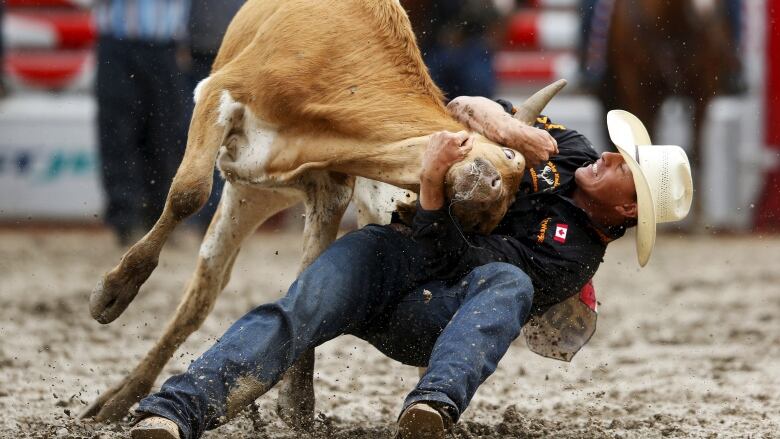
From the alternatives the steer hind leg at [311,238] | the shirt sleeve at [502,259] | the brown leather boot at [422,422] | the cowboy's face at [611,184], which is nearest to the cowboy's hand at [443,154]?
the shirt sleeve at [502,259]

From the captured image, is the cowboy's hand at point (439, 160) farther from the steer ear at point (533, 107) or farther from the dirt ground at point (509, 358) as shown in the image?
the dirt ground at point (509, 358)

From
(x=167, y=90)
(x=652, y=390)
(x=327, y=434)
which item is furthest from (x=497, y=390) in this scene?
(x=167, y=90)

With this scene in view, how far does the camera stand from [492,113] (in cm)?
454

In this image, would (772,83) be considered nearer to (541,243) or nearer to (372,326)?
(541,243)

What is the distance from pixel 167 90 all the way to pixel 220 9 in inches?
34.5

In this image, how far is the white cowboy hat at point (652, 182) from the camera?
14.3 ft

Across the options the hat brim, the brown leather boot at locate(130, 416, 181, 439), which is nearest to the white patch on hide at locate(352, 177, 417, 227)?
the hat brim

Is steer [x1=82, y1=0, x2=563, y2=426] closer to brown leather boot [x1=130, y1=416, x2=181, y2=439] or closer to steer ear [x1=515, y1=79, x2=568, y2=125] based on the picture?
steer ear [x1=515, y1=79, x2=568, y2=125]

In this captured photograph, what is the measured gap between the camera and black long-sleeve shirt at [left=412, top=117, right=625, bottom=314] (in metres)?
4.37

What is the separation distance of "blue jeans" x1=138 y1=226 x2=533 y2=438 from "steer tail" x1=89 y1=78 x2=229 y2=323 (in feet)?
1.97

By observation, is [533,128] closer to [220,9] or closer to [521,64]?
[220,9]

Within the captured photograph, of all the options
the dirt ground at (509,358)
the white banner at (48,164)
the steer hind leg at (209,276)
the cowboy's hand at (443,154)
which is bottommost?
the white banner at (48,164)

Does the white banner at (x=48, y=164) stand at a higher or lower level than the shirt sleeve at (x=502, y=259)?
lower

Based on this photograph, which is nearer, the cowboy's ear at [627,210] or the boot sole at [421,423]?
the boot sole at [421,423]
